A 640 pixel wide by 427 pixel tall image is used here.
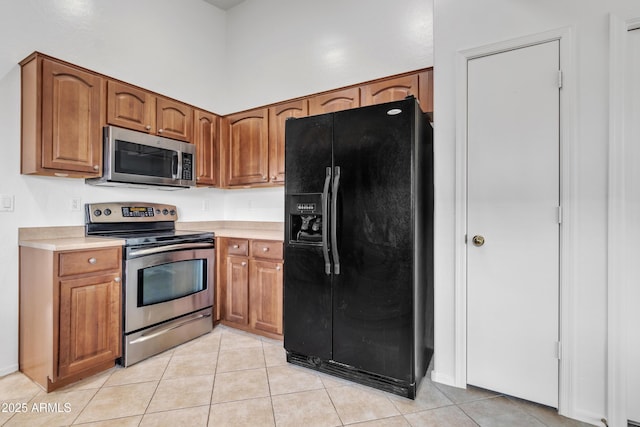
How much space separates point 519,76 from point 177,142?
271cm

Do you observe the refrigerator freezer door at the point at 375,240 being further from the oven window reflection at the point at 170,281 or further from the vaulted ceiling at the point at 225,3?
the vaulted ceiling at the point at 225,3

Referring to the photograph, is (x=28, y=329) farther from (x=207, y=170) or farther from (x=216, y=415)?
(x=207, y=170)

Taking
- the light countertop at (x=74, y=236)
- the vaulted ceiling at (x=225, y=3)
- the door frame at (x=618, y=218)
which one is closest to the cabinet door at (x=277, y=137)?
the light countertop at (x=74, y=236)

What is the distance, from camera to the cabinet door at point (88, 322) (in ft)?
6.52

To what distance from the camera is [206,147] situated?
332cm

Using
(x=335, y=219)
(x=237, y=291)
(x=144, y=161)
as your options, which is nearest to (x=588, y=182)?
(x=335, y=219)

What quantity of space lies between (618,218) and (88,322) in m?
3.13

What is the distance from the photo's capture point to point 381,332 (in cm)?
195

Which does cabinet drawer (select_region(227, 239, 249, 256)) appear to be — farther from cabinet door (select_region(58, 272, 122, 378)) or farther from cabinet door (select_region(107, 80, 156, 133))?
cabinet door (select_region(107, 80, 156, 133))

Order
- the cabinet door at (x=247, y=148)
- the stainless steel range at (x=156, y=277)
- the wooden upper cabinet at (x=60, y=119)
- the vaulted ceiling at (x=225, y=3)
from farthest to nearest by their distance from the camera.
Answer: the vaulted ceiling at (x=225, y=3) < the cabinet door at (x=247, y=148) < the stainless steel range at (x=156, y=277) < the wooden upper cabinet at (x=60, y=119)

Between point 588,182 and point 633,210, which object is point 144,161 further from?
point 633,210

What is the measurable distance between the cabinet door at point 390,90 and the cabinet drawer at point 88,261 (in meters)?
Result: 2.21

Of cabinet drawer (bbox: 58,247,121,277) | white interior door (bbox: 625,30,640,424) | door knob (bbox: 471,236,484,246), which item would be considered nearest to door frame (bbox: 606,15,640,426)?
white interior door (bbox: 625,30,640,424)

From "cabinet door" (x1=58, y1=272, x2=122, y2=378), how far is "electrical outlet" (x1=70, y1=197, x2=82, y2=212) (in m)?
0.76
